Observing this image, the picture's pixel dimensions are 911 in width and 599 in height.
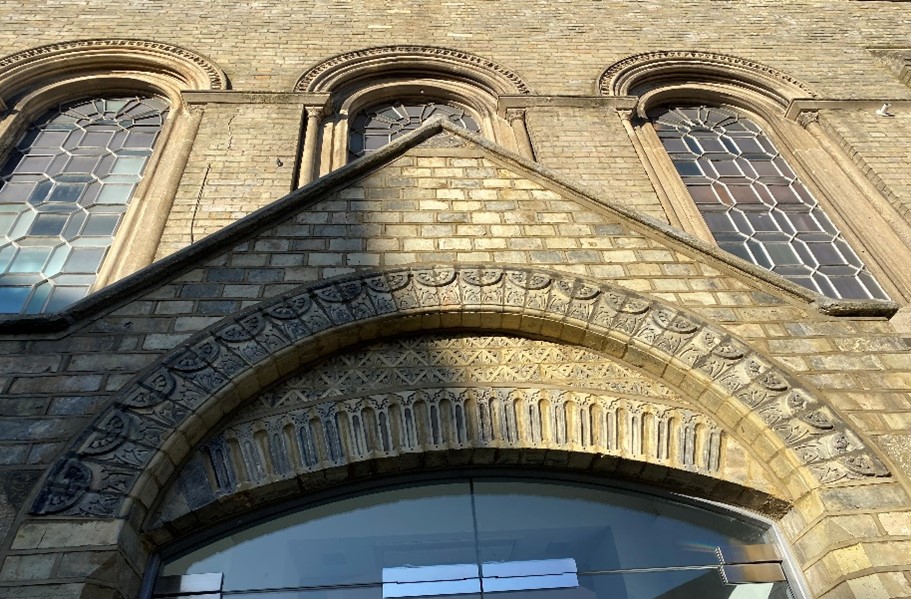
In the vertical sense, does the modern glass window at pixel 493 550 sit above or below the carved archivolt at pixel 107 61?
below

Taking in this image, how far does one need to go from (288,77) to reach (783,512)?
6.86 m

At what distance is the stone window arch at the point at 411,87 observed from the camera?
7.85 metres

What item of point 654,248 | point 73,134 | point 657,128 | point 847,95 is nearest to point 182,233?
point 73,134

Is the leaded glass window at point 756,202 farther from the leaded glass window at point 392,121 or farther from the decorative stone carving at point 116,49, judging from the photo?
the decorative stone carving at point 116,49

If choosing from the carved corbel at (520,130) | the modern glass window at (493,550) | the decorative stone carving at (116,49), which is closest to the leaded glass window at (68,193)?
the decorative stone carving at (116,49)

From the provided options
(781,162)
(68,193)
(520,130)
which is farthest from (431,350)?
(781,162)

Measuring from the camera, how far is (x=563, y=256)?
462cm

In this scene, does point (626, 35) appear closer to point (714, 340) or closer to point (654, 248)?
point (654, 248)

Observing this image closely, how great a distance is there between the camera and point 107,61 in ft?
27.7

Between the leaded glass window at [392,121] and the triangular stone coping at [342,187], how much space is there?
2737mm

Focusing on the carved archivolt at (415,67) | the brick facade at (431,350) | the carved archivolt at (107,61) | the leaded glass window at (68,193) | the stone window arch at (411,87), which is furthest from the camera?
the carved archivolt at (415,67)

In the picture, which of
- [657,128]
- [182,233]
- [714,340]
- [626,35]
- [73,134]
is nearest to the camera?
[714,340]

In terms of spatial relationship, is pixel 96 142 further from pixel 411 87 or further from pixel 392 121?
pixel 411 87

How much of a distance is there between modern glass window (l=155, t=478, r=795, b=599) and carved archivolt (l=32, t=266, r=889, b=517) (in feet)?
1.96
